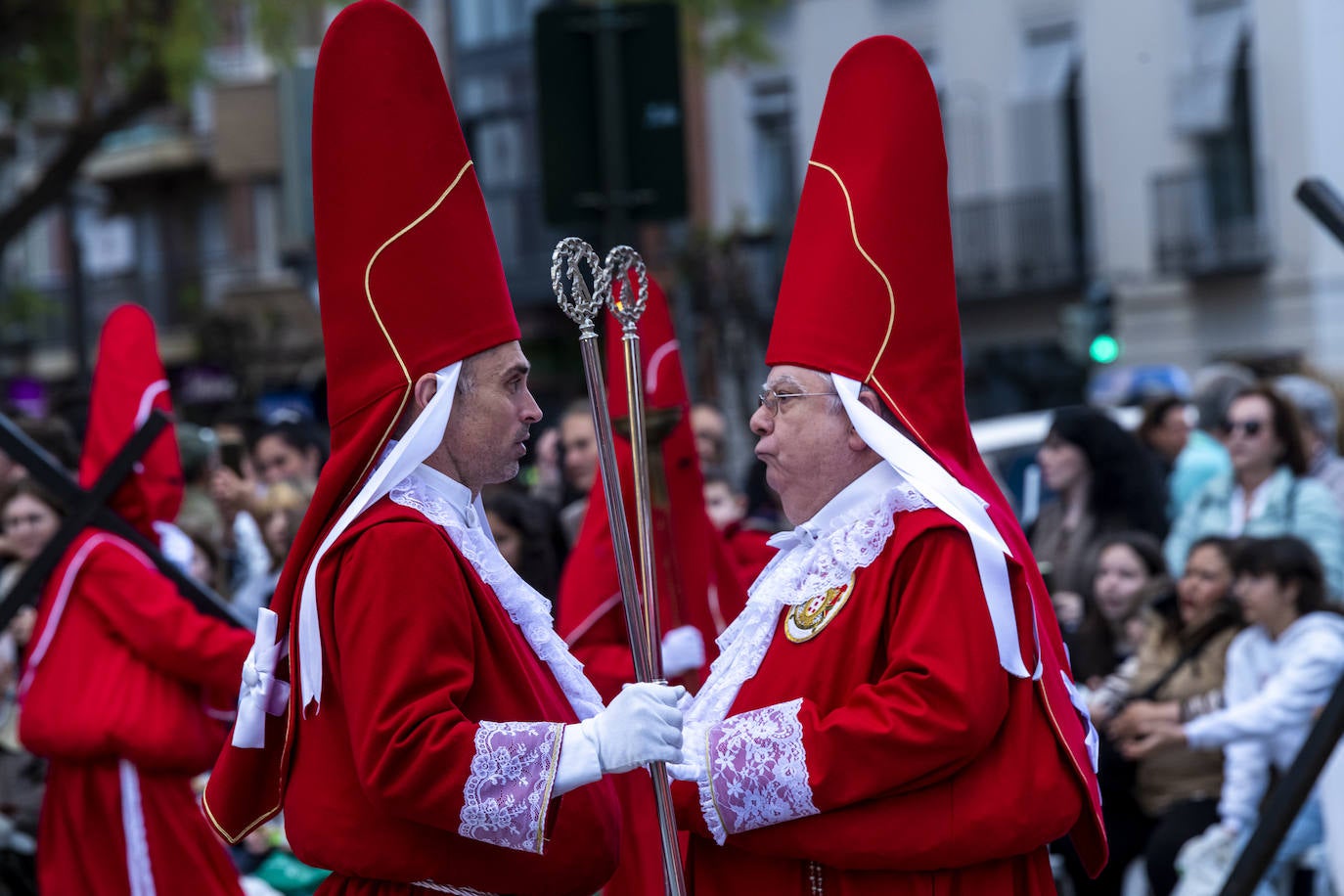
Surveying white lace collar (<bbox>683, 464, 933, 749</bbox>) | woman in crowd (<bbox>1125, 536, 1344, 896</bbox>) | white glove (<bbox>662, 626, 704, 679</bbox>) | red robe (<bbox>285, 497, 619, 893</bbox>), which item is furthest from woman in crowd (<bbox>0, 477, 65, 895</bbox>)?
woman in crowd (<bbox>1125, 536, 1344, 896</bbox>)

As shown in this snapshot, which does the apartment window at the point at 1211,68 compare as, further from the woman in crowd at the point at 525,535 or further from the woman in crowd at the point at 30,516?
the woman in crowd at the point at 30,516

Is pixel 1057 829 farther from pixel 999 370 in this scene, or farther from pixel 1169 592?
pixel 999 370

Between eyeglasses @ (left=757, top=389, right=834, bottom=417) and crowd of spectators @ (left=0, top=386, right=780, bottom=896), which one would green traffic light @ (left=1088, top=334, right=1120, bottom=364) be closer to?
crowd of spectators @ (left=0, top=386, right=780, bottom=896)

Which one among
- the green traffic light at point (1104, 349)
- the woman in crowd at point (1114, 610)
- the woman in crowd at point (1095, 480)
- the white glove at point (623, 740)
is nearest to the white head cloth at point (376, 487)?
the white glove at point (623, 740)

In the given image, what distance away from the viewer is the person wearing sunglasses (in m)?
6.86

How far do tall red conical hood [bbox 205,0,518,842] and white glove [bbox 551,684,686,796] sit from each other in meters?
0.58

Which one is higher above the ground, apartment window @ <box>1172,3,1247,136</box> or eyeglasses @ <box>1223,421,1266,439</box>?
apartment window @ <box>1172,3,1247,136</box>

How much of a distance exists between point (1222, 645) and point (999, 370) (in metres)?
16.2

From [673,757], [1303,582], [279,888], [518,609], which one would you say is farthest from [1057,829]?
[279,888]

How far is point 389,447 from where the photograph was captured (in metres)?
3.43

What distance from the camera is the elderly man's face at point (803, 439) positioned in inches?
142

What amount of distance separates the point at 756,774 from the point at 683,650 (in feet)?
6.36

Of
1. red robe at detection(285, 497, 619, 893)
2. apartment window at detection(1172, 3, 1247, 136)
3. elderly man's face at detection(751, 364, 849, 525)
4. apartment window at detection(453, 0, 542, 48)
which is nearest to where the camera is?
red robe at detection(285, 497, 619, 893)

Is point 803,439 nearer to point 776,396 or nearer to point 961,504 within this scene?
point 776,396
